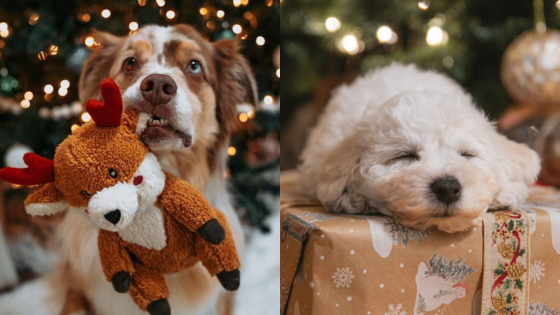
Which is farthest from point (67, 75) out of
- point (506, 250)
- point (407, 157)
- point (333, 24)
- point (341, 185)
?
point (333, 24)

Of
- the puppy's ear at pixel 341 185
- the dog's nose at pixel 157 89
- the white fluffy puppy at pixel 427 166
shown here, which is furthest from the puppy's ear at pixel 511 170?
the dog's nose at pixel 157 89

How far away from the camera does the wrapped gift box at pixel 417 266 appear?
42.9 inches

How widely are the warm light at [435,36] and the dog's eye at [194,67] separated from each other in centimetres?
158

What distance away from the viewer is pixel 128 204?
85 cm

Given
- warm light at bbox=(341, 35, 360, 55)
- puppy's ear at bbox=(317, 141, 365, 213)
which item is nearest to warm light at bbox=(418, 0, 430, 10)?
warm light at bbox=(341, 35, 360, 55)

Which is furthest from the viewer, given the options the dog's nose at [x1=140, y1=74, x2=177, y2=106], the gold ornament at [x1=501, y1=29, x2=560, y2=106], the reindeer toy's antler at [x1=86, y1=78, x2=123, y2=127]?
the gold ornament at [x1=501, y1=29, x2=560, y2=106]

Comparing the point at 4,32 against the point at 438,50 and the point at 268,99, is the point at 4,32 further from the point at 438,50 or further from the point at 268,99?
the point at 438,50

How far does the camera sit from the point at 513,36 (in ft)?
8.26

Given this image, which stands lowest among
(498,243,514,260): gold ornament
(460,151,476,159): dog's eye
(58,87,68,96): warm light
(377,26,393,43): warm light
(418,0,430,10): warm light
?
(498,243,514,260): gold ornament

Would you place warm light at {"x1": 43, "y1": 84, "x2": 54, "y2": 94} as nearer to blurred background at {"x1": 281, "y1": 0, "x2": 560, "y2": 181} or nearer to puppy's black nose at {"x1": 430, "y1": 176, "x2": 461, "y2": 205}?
puppy's black nose at {"x1": 430, "y1": 176, "x2": 461, "y2": 205}

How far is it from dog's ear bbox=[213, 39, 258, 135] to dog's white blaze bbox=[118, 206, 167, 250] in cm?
30

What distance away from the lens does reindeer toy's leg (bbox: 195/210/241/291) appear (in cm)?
96

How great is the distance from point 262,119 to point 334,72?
1637 millimetres

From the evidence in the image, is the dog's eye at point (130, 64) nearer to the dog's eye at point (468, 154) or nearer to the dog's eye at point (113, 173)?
the dog's eye at point (113, 173)
